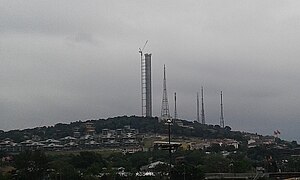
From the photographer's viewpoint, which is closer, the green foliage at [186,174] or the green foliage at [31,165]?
the green foliage at [186,174]

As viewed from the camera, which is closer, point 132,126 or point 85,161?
point 85,161

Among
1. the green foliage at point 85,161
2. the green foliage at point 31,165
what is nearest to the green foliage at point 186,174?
the green foliage at point 31,165

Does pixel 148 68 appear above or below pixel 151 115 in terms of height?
above

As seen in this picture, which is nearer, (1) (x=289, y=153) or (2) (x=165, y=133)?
(1) (x=289, y=153)

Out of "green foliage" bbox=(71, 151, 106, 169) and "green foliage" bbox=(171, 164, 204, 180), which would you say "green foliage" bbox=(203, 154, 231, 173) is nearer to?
"green foliage" bbox=(171, 164, 204, 180)

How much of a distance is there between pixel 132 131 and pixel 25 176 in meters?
69.4

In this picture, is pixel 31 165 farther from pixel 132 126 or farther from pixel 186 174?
pixel 132 126

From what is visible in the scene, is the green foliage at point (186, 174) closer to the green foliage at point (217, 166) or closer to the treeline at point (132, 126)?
the green foliage at point (217, 166)

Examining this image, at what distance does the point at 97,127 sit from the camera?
122 meters

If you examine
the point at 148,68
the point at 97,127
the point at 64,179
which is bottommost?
the point at 64,179

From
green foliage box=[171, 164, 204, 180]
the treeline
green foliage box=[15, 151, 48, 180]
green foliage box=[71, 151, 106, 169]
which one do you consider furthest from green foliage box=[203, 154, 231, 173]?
the treeline

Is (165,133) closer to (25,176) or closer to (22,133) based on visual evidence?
(22,133)

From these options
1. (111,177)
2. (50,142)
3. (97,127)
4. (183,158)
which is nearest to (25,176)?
(111,177)

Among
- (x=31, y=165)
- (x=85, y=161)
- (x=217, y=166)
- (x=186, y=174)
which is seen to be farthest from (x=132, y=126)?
(x=186, y=174)
